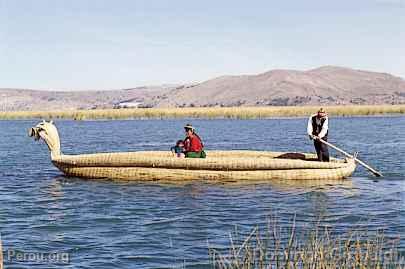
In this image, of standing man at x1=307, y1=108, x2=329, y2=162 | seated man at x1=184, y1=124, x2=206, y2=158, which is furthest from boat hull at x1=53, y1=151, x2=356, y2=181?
seated man at x1=184, y1=124, x2=206, y2=158

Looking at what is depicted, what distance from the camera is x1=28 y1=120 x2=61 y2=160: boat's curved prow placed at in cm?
1886

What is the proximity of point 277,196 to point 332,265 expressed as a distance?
825cm

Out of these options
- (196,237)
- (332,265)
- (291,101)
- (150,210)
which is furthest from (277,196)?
(291,101)

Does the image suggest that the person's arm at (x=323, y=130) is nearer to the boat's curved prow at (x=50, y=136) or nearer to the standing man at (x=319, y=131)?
the standing man at (x=319, y=131)

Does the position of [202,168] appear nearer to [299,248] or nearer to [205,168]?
[205,168]

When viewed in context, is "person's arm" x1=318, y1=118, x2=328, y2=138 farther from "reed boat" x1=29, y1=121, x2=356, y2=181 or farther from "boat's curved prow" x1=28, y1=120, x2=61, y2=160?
"boat's curved prow" x1=28, y1=120, x2=61, y2=160

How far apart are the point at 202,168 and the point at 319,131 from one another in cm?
310

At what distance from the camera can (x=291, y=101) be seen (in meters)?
174

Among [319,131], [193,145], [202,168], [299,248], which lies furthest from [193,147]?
[299,248]

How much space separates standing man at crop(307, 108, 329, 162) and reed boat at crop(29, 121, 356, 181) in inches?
14.2

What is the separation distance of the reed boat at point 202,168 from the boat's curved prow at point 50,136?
0.36 m

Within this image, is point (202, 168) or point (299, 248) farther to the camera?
point (202, 168)

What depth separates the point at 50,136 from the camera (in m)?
18.9

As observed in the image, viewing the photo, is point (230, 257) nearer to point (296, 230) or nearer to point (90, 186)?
point (296, 230)
